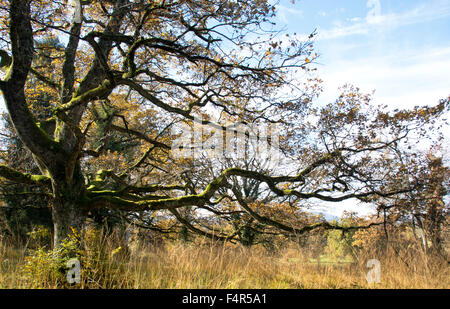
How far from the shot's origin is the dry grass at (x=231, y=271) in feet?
12.3

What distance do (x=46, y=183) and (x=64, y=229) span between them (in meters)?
1.25

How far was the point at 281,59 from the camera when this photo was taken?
20.8 ft

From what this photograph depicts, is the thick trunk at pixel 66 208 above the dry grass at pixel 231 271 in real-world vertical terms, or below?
above

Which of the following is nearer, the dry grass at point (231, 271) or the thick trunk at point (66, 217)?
the dry grass at point (231, 271)

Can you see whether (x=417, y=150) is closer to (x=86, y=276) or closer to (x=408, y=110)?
(x=408, y=110)

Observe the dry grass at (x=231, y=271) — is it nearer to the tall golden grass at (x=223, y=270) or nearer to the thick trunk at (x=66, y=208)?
the tall golden grass at (x=223, y=270)

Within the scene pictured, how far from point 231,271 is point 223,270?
0.15 meters

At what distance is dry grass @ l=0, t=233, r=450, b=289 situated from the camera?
3.74m

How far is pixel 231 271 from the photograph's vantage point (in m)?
4.23

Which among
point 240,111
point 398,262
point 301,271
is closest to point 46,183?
point 240,111

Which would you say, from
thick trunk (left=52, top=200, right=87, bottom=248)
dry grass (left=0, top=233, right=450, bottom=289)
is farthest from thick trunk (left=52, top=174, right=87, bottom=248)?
dry grass (left=0, top=233, right=450, bottom=289)

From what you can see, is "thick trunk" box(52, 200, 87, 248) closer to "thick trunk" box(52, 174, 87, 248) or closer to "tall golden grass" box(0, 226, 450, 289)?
"thick trunk" box(52, 174, 87, 248)

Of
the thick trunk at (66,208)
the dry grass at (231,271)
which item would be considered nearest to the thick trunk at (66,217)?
the thick trunk at (66,208)
